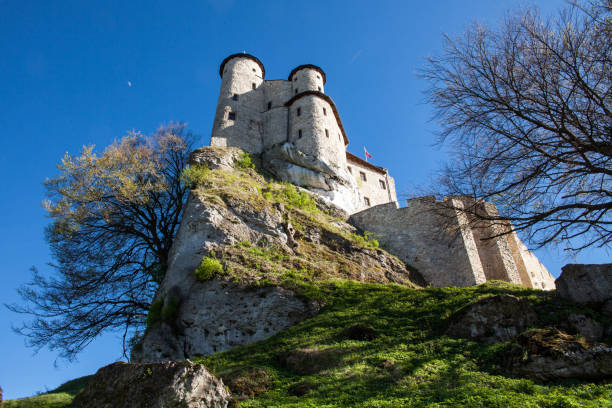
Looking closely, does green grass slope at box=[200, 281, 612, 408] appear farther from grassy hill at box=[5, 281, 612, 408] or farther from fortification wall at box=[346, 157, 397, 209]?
fortification wall at box=[346, 157, 397, 209]

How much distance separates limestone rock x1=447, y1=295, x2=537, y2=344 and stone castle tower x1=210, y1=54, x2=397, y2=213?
51.9ft

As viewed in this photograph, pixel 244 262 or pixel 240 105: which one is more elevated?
pixel 240 105

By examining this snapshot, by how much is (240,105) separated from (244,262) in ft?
59.7

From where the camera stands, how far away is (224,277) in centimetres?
1339

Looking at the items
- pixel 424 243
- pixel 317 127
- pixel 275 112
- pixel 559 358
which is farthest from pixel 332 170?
pixel 559 358

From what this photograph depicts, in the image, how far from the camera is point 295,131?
2734 centimetres

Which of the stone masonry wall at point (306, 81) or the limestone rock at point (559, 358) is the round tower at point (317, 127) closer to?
the stone masonry wall at point (306, 81)

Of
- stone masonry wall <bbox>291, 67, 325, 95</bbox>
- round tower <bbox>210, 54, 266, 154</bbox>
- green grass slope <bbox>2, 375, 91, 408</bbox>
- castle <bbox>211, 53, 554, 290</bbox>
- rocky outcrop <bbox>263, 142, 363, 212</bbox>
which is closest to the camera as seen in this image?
green grass slope <bbox>2, 375, 91, 408</bbox>

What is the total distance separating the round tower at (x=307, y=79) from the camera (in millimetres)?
31016

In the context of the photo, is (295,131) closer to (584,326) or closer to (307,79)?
(307,79)

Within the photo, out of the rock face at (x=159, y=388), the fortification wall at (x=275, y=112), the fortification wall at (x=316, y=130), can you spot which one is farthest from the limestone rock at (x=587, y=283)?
the fortification wall at (x=275, y=112)

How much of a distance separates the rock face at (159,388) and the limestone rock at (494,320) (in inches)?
219

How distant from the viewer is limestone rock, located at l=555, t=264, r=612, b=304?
8840 mm

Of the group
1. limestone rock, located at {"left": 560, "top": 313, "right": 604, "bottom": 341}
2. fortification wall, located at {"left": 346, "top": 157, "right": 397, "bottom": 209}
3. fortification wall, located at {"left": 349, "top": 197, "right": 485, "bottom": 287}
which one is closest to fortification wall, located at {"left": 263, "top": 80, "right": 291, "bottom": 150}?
fortification wall, located at {"left": 346, "top": 157, "right": 397, "bottom": 209}
